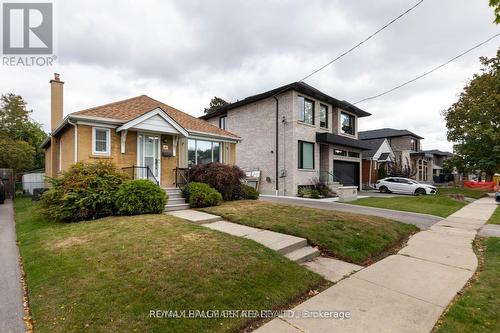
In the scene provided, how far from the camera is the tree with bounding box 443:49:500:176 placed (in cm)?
2100

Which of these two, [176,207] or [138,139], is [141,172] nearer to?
[138,139]

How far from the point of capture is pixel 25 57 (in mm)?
10203

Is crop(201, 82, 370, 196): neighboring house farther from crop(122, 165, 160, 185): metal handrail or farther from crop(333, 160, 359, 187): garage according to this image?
crop(122, 165, 160, 185): metal handrail

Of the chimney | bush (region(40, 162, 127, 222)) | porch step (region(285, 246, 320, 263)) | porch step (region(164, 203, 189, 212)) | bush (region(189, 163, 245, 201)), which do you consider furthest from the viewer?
the chimney

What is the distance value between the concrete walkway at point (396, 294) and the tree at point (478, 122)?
2124 centimetres

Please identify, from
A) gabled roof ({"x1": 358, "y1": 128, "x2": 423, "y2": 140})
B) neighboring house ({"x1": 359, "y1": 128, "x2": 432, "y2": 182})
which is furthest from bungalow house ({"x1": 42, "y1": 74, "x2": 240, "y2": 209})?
gabled roof ({"x1": 358, "y1": 128, "x2": 423, "y2": 140})

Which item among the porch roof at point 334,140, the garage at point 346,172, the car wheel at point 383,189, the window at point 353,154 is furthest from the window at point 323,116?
the car wheel at point 383,189

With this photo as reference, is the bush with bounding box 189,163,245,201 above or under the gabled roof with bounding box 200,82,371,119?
under

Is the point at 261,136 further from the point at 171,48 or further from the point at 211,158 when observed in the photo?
the point at 171,48

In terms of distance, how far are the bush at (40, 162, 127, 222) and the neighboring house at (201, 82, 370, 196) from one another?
11056 millimetres

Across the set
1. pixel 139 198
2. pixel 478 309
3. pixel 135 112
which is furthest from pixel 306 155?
pixel 478 309

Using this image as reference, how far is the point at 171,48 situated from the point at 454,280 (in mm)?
12209

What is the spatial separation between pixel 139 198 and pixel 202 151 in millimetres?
6094

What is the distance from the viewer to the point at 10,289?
395cm
